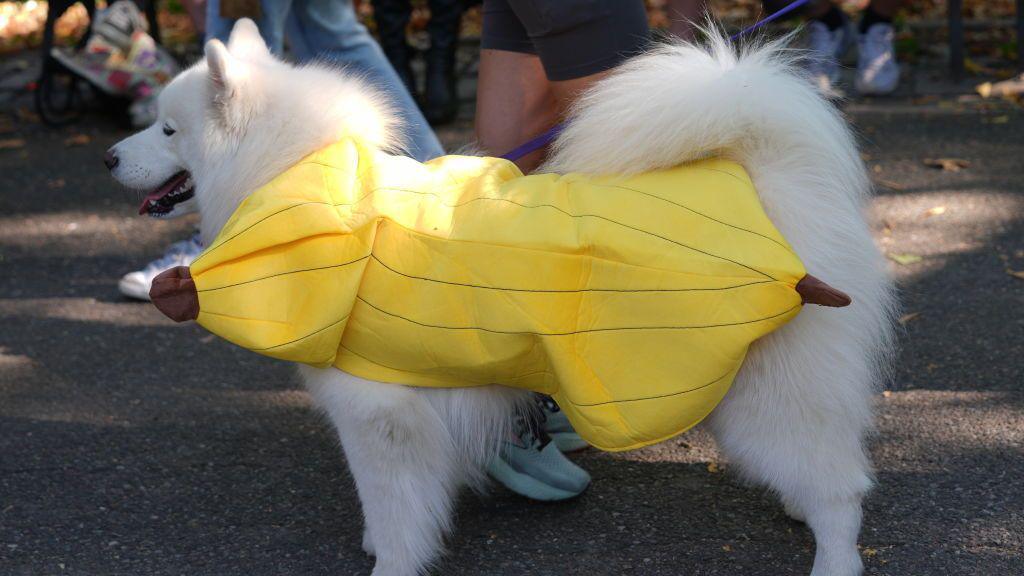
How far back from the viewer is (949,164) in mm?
5145

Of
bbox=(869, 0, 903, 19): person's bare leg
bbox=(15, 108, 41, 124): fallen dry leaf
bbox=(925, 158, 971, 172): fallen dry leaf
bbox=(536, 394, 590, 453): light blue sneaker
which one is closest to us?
bbox=(536, 394, 590, 453): light blue sneaker

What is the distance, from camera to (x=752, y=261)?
2000mm

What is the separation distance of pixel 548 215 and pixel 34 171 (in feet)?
15.6

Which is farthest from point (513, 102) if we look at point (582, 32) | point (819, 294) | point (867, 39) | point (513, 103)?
point (867, 39)

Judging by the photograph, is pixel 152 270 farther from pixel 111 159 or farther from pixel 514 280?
pixel 514 280

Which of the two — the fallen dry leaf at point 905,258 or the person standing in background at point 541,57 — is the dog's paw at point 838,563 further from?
the fallen dry leaf at point 905,258

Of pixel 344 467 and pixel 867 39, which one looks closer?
pixel 344 467

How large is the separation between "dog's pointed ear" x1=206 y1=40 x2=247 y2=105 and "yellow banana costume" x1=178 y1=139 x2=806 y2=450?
0.24m

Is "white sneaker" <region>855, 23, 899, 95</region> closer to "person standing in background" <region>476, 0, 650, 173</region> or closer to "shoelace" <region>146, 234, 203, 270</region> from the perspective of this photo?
"person standing in background" <region>476, 0, 650, 173</region>

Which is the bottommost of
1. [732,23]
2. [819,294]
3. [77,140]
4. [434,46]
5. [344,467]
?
[344,467]

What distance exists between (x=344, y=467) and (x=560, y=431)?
644 millimetres

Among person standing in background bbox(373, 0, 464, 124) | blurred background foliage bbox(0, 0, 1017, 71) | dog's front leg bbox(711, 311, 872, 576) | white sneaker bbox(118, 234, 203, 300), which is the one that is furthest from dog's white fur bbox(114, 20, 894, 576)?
blurred background foliage bbox(0, 0, 1017, 71)

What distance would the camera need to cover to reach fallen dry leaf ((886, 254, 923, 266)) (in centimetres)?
417

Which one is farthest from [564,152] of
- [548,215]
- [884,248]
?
[884,248]
